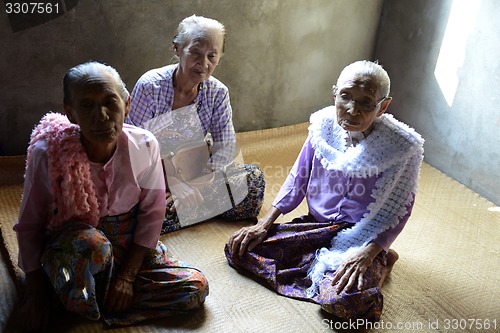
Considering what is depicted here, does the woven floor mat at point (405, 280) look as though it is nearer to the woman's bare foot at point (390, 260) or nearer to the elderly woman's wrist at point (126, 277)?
the woman's bare foot at point (390, 260)

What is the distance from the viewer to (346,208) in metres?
2.11

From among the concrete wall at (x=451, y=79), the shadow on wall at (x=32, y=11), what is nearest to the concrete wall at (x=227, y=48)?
the shadow on wall at (x=32, y=11)

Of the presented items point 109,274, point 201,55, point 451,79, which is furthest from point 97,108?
point 451,79

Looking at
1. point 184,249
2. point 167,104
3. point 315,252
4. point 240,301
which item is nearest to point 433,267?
point 315,252

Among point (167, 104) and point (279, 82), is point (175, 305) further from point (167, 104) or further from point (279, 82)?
point (279, 82)

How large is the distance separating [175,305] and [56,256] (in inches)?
18.7

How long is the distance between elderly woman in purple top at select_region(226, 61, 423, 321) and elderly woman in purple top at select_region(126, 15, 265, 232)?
0.36 metres

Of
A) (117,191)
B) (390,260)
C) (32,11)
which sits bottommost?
(390,260)

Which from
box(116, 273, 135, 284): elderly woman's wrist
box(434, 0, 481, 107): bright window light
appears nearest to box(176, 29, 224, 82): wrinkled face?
box(116, 273, 135, 284): elderly woman's wrist

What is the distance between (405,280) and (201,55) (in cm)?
137

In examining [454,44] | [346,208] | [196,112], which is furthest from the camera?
[454,44]

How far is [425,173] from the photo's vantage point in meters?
3.30

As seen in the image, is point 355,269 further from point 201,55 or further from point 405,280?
point 201,55

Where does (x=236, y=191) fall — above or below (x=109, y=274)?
below
